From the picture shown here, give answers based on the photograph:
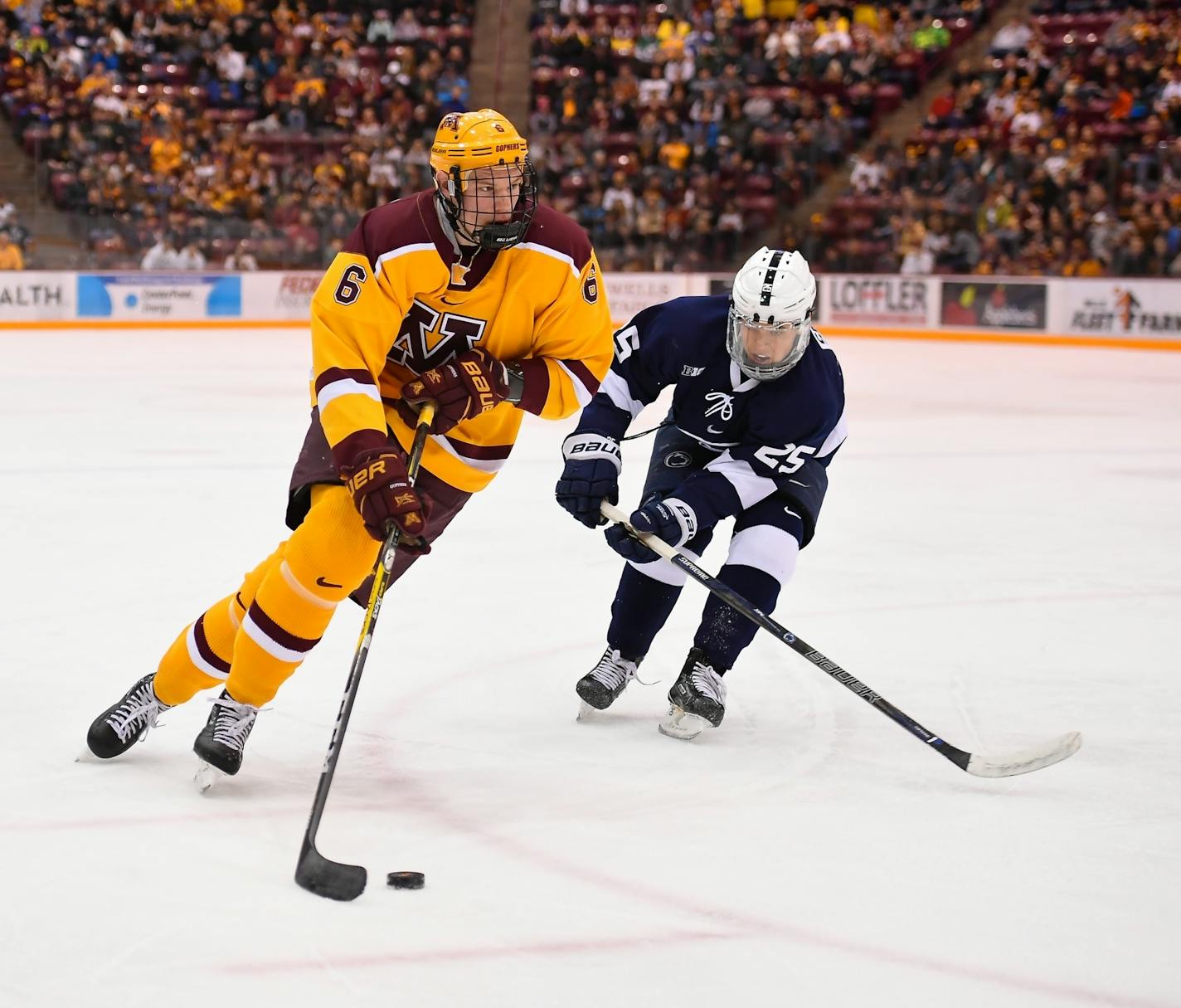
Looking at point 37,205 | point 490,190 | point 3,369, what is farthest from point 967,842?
point 37,205

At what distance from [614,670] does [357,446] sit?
Answer: 1.00m

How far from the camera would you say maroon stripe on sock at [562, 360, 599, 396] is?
2883 mm

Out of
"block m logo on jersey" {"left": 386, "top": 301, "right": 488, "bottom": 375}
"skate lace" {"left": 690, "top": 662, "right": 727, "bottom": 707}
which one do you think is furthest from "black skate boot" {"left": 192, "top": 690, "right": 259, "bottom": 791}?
"skate lace" {"left": 690, "top": 662, "right": 727, "bottom": 707}

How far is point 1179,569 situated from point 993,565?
1.91ft

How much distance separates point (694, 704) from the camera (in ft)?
10.3

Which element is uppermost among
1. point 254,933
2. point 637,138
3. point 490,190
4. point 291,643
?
point 637,138

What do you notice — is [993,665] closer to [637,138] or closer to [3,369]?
[3,369]

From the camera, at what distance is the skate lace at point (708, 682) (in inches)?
124

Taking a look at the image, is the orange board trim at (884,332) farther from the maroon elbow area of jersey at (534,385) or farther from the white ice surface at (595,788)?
the maroon elbow area of jersey at (534,385)

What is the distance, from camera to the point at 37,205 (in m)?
14.5

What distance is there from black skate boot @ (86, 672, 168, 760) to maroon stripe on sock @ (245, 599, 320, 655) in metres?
0.37

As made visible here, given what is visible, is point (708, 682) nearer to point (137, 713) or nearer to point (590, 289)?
point (590, 289)

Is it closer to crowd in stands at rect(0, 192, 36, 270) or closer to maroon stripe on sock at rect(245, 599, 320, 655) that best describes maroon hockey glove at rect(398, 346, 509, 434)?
maroon stripe on sock at rect(245, 599, 320, 655)

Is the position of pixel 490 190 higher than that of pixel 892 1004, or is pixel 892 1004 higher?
pixel 490 190
